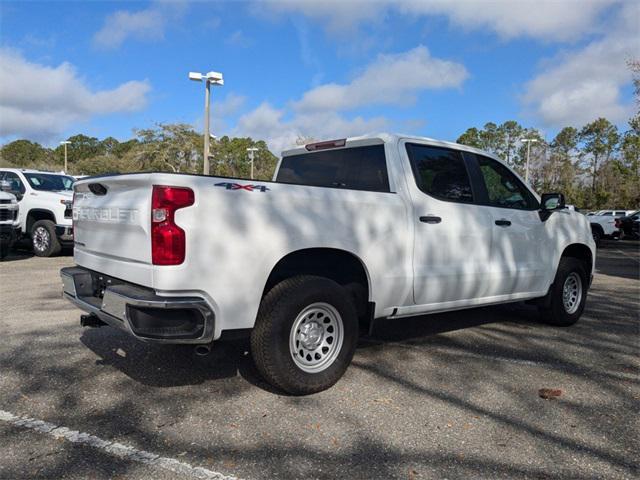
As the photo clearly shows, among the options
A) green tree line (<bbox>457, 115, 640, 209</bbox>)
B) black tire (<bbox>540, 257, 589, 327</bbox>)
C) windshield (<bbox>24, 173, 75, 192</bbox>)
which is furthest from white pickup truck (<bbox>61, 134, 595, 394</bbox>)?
green tree line (<bbox>457, 115, 640, 209</bbox>)

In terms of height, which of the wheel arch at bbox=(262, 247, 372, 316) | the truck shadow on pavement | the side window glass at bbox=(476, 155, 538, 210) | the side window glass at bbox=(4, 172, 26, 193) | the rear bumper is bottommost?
the truck shadow on pavement

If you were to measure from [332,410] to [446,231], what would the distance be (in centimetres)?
186

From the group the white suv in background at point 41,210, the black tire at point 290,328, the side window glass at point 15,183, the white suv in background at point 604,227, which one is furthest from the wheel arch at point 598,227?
the black tire at point 290,328

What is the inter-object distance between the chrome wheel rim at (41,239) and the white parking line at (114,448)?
331 inches

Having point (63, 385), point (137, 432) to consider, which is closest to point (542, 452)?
point (137, 432)

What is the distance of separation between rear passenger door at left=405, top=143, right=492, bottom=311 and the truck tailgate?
6.96ft

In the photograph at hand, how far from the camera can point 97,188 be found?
3.79 metres

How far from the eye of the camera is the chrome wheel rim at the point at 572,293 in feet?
19.6

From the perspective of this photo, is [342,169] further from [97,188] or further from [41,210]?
[41,210]

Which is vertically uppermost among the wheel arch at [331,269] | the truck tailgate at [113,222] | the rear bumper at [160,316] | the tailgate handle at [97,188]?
the tailgate handle at [97,188]

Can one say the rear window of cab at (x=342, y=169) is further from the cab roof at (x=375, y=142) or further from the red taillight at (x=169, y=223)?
the red taillight at (x=169, y=223)

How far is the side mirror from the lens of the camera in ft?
17.7

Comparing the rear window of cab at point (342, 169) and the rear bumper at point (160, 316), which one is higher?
the rear window of cab at point (342, 169)

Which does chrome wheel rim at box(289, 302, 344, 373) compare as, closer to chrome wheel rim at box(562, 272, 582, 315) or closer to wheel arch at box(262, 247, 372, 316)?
wheel arch at box(262, 247, 372, 316)
